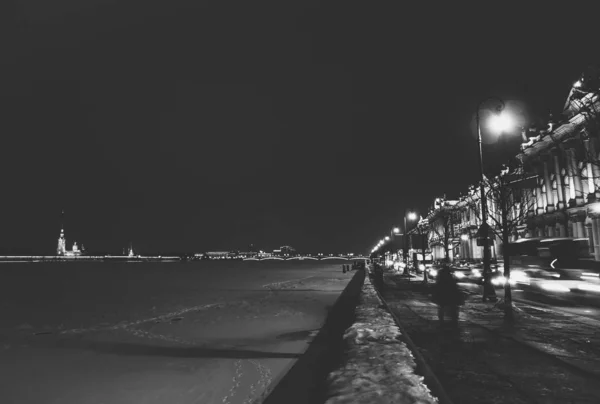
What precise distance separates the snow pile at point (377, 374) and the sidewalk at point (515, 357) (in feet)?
3.03

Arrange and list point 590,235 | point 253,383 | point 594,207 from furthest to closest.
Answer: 1. point 590,235
2. point 594,207
3. point 253,383

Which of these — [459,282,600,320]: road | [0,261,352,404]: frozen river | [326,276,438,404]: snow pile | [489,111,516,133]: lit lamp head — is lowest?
[0,261,352,404]: frozen river

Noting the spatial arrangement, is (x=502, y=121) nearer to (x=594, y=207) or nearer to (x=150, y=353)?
(x=150, y=353)

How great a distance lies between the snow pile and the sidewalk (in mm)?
924

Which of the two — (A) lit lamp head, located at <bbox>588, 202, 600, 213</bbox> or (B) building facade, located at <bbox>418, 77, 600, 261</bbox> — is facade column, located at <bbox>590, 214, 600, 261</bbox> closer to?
(B) building facade, located at <bbox>418, 77, 600, 261</bbox>

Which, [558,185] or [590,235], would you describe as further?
[558,185]

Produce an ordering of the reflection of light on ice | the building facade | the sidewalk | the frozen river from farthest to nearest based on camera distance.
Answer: the building facade → the frozen river → the reflection of light on ice → the sidewalk

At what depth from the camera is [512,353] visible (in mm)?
9398

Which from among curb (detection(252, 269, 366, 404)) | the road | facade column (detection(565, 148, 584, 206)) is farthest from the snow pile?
facade column (detection(565, 148, 584, 206))

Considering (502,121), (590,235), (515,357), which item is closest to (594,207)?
(590,235)

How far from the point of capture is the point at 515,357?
9.00 m

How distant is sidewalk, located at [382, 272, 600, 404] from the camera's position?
648 cm

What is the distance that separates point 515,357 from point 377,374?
505cm

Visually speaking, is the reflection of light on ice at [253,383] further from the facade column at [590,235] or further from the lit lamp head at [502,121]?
the facade column at [590,235]
